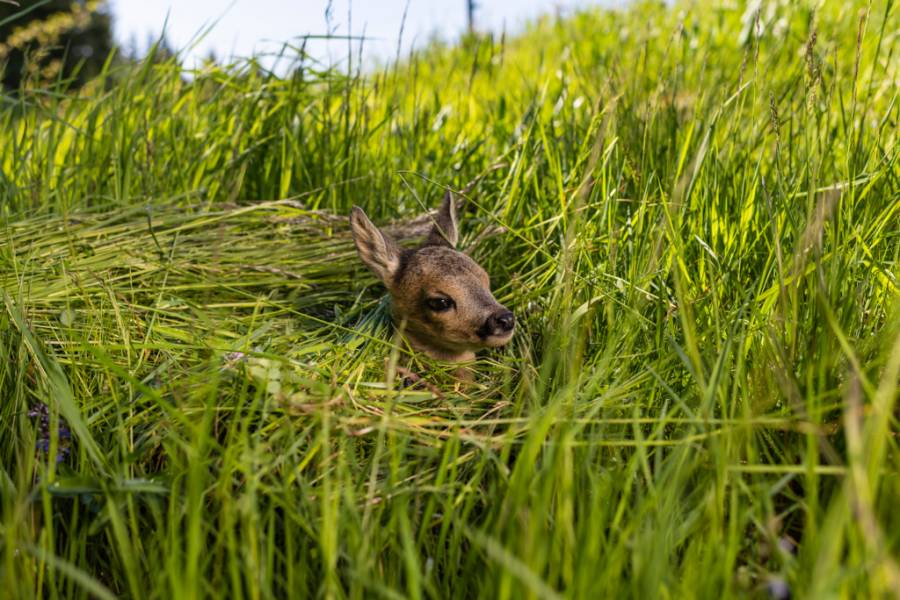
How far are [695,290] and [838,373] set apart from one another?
73 cm

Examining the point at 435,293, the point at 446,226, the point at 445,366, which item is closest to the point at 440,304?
the point at 435,293

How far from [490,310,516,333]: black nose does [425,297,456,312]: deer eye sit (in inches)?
10.5

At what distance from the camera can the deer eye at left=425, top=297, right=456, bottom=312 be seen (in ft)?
10.9

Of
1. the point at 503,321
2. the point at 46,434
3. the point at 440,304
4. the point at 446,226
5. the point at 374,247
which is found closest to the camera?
the point at 46,434

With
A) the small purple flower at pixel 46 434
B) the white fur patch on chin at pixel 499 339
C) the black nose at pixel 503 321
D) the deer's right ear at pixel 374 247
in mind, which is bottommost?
the small purple flower at pixel 46 434

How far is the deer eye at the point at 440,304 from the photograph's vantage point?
10.9ft

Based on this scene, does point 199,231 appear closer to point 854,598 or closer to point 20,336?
point 20,336

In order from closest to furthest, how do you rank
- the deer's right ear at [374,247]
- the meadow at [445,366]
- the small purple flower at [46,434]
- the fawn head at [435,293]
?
the meadow at [445,366] → the small purple flower at [46,434] → the fawn head at [435,293] → the deer's right ear at [374,247]

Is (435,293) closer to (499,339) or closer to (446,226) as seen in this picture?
(499,339)

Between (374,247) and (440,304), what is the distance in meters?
0.39

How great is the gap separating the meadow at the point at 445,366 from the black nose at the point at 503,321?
0.54 feet

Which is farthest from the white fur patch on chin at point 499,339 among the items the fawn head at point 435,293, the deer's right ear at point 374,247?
the deer's right ear at point 374,247

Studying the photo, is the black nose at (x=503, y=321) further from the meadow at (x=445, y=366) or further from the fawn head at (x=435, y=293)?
the meadow at (x=445, y=366)

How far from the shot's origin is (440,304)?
3355 millimetres
